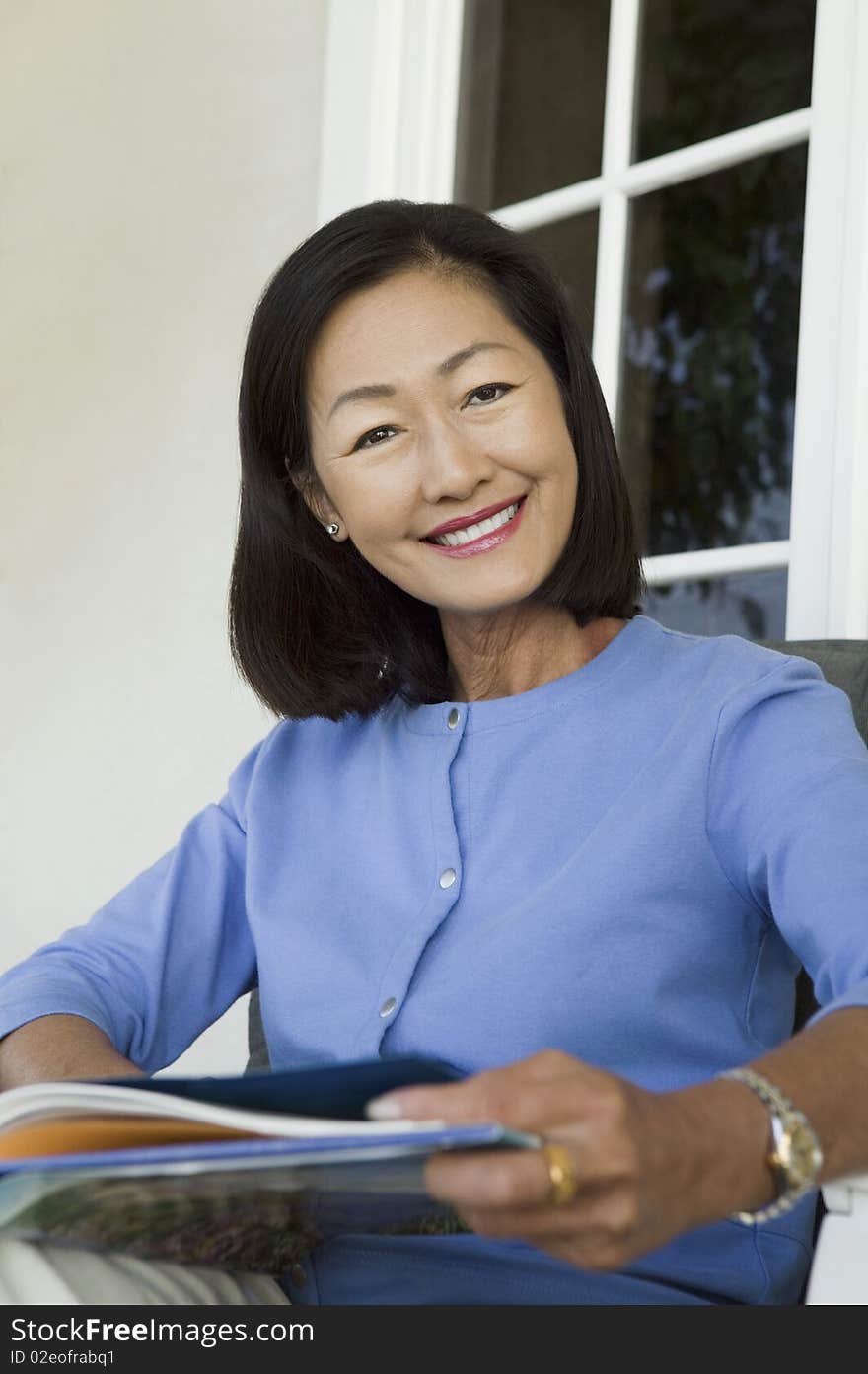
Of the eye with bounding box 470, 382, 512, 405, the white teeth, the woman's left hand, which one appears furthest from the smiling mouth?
the woman's left hand

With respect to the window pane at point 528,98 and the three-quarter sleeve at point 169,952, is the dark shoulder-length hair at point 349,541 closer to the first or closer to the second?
the three-quarter sleeve at point 169,952

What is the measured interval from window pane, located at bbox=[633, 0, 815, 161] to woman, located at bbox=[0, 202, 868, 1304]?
970mm

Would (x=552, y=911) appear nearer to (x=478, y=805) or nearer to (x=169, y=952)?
(x=478, y=805)

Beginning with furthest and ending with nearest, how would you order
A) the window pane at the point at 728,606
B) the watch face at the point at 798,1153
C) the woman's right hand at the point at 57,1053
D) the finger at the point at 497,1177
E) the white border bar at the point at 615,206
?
the white border bar at the point at 615,206, the window pane at the point at 728,606, the woman's right hand at the point at 57,1053, the watch face at the point at 798,1153, the finger at the point at 497,1177

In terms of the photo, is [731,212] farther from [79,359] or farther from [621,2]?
[79,359]

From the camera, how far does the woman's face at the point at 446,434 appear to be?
163cm

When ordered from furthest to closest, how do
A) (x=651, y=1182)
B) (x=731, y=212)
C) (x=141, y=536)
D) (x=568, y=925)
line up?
(x=141, y=536) < (x=731, y=212) < (x=568, y=925) < (x=651, y=1182)

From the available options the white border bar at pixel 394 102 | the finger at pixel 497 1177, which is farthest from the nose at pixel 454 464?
the white border bar at pixel 394 102

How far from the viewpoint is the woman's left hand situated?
825 mm

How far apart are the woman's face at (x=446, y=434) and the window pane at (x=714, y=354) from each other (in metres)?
0.89

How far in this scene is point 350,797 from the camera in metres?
1.73

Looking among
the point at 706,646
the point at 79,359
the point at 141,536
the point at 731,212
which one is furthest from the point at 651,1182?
the point at 79,359

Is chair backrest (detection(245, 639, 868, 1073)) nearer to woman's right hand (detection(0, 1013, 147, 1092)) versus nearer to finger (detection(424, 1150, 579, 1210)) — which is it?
woman's right hand (detection(0, 1013, 147, 1092))

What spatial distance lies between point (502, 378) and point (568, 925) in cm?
57
